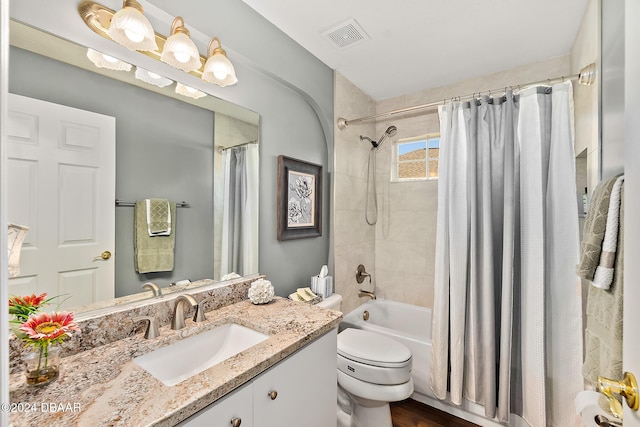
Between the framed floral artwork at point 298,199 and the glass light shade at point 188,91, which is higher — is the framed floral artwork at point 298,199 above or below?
below

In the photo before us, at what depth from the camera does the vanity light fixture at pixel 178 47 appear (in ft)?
3.65

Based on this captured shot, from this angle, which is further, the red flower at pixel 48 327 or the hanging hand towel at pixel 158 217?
the hanging hand towel at pixel 158 217

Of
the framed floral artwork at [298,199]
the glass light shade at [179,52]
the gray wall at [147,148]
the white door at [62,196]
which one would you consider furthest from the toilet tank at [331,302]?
the glass light shade at [179,52]

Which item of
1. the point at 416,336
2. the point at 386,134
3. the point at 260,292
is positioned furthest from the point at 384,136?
the point at 260,292

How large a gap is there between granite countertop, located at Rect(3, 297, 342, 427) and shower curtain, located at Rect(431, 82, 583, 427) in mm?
1168

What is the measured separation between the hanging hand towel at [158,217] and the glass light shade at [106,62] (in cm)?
52

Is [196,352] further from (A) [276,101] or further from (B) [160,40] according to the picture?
(A) [276,101]

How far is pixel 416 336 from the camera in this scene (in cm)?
200

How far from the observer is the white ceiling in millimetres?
1502

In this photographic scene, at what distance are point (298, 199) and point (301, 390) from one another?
1.18 metres

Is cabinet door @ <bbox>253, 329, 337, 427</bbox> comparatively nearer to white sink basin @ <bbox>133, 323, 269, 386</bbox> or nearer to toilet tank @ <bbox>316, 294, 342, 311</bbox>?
white sink basin @ <bbox>133, 323, 269, 386</bbox>

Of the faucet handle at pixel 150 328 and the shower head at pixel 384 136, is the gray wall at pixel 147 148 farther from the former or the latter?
the shower head at pixel 384 136

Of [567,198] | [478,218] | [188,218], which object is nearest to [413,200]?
[478,218]

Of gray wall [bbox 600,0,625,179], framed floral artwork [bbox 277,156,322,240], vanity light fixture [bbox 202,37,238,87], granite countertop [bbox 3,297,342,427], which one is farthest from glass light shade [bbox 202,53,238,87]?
gray wall [bbox 600,0,625,179]
